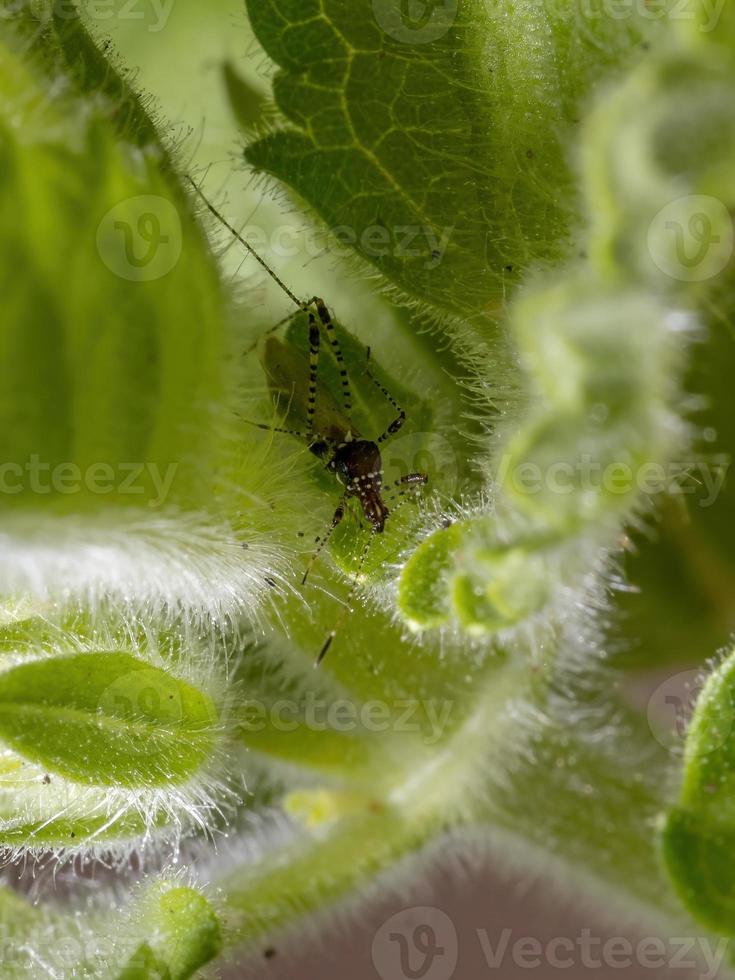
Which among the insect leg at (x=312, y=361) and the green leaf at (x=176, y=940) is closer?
the green leaf at (x=176, y=940)

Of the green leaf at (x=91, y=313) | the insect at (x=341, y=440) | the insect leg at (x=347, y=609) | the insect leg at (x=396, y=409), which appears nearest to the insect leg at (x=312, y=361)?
the insect at (x=341, y=440)

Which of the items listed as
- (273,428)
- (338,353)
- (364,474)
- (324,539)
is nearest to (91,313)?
(273,428)

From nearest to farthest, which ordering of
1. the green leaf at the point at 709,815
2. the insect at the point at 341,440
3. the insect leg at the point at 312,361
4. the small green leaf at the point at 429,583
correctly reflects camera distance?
1. the small green leaf at the point at 429,583
2. the green leaf at the point at 709,815
3. the insect at the point at 341,440
4. the insect leg at the point at 312,361

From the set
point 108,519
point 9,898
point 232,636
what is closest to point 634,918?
point 232,636

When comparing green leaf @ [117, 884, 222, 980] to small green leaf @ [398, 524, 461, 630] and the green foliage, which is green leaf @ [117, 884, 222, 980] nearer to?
the green foliage

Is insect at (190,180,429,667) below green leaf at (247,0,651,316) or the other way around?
below

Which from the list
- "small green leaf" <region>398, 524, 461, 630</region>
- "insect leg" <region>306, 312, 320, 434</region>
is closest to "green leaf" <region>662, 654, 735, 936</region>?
"small green leaf" <region>398, 524, 461, 630</region>

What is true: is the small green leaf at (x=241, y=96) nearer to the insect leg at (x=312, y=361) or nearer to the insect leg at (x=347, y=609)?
the insect leg at (x=312, y=361)

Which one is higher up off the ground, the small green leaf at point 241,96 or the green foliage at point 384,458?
the small green leaf at point 241,96
